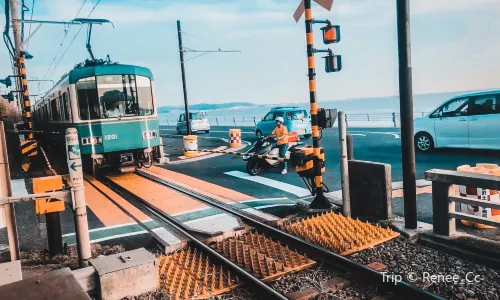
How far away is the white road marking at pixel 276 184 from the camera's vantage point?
8.91 m

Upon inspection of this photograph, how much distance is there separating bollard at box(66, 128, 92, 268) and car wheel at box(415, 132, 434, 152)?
36.9ft

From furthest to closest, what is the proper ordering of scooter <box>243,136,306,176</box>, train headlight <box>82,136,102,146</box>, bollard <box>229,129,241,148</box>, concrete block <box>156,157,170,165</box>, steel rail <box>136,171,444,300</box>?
bollard <box>229,129,241,148</box>
concrete block <box>156,157,170,165</box>
train headlight <box>82,136,102,146</box>
scooter <box>243,136,306,176</box>
steel rail <box>136,171,444,300</box>

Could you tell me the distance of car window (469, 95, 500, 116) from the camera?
11.1m

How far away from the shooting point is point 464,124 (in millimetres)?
11766

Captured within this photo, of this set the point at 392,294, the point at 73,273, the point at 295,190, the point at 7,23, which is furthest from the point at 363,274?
the point at 7,23

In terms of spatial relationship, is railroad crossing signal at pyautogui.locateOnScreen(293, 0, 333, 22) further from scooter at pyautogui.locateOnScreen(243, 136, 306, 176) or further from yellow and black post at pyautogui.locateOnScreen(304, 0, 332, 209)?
scooter at pyautogui.locateOnScreen(243, 136, 306, 176)

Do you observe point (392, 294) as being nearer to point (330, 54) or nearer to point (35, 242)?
point (330, 54)

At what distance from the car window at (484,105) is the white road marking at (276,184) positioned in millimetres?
6054

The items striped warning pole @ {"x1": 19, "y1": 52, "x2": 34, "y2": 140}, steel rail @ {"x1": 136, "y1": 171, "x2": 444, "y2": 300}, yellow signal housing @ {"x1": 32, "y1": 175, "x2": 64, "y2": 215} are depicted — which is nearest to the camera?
steel rail @ {"x1": 136, "y1": 171, "x2": 444, "y2": 300}

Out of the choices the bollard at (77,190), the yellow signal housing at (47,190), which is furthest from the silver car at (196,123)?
the bollard at (77,190)

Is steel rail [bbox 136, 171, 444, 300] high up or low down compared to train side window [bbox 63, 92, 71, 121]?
down

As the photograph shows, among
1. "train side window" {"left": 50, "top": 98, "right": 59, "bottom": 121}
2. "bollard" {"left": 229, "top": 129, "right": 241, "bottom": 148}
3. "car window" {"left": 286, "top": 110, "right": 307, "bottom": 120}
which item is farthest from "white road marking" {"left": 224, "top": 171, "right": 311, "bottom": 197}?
"car window" {"left": 286, "top": 110, "right": 307, "bottom": 120}

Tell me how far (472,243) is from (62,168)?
13533mm

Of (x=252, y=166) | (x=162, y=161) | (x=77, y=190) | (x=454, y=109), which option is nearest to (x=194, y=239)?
(x=77, y=190)
